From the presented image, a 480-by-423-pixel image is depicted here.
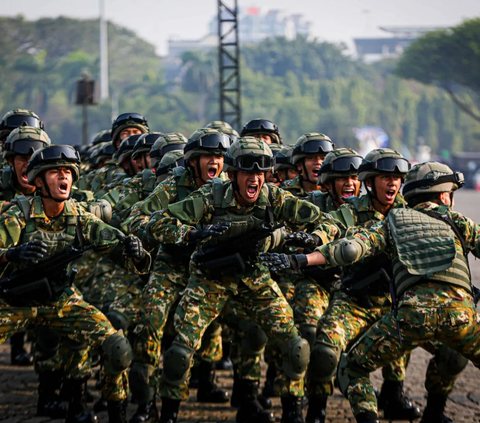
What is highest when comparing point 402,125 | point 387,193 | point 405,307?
point 387,193

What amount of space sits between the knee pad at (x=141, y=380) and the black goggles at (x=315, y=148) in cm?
299

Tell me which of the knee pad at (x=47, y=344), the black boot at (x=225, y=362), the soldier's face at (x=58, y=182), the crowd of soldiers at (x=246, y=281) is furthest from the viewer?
the black boot at (x=225, y=362)

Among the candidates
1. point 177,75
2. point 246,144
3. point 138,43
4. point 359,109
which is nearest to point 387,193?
point 246,144

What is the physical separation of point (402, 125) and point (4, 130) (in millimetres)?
101067

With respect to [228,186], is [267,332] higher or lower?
lower

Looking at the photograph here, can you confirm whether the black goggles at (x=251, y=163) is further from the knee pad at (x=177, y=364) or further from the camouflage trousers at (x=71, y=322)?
the camouflage trousers at (x=71, y=322)

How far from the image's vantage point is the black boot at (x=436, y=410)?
741cm

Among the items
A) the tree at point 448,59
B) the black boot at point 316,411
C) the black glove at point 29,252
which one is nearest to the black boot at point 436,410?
the black boot at point 316,411

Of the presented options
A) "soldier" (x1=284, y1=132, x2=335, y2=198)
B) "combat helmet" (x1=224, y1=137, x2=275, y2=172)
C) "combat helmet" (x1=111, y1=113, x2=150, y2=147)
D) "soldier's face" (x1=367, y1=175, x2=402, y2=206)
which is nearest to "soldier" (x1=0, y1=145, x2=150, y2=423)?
"combat helmet" (x1=224, y1=137, x2=275, y2=172)

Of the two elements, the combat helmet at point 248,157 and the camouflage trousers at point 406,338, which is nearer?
the camouflage trousers at point 406,338

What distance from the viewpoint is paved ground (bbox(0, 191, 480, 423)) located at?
26.3 ft

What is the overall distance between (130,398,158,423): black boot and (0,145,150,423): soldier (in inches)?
10.3

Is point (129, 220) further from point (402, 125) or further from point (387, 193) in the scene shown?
point (402, 125)

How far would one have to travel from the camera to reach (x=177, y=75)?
17662cm
